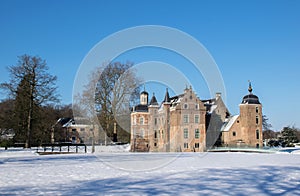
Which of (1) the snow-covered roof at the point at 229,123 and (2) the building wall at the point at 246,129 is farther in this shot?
(1) the snow-covered roof at the point at 229,123

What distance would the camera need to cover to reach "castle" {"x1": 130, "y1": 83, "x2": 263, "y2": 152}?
124 feet

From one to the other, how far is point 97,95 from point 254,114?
2071 centimetres

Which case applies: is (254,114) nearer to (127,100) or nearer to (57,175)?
(127,100)

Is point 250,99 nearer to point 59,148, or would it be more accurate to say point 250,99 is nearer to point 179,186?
point 59,148


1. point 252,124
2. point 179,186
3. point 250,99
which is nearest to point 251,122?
point 252,124

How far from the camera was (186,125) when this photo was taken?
3988cm

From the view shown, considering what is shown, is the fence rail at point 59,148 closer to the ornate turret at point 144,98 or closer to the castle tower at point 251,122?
the ornate turret at point 144,98

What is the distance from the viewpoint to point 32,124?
31.7 m

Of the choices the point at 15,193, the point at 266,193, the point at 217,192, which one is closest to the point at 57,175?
the point at 15,193

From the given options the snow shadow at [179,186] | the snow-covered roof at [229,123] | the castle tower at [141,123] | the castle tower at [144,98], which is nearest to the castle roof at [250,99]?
the snow-covered roof at [229,123]

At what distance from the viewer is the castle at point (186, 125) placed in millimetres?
37781

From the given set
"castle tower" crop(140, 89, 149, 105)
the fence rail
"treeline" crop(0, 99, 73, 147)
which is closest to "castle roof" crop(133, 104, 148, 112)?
"castle tower" crop(140, 89, 149, 105)

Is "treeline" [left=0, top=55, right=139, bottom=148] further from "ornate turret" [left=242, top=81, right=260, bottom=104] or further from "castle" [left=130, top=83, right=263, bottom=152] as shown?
"ornate turret" [left=242, top=81, right=260, bottom=104]

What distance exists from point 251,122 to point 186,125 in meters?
8.37
